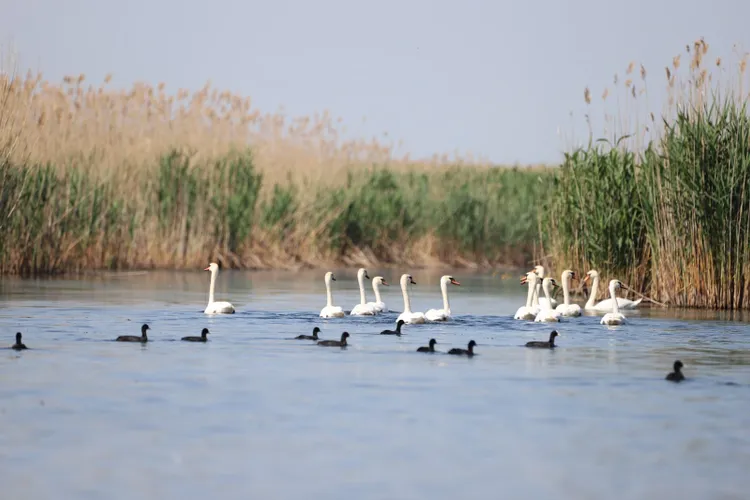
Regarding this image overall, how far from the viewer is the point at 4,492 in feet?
25.5

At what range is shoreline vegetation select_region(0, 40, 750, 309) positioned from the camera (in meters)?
20.6

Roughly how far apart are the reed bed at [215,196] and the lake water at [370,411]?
8.39m

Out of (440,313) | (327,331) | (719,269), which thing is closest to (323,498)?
(327,331)

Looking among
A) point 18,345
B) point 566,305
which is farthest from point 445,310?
point 18,345

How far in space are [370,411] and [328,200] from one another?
23.8 metres

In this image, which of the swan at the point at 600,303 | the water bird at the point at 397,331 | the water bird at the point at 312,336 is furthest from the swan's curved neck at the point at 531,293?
the water bird at the point at 312,336

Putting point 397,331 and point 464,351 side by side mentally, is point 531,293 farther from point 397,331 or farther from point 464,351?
point 464,351

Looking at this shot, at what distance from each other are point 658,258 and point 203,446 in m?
13.3

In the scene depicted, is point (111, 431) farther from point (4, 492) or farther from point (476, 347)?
point (476, 347)

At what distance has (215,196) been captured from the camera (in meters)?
31.7

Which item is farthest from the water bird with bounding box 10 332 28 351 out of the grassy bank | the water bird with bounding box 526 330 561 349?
the grassy bank

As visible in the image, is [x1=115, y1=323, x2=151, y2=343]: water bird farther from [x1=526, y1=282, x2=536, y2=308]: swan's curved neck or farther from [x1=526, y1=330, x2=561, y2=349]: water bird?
[x1=526, y1=282, x2=536, y2=308]: swan's curved neck

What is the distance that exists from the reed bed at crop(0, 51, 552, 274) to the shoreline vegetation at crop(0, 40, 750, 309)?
4cm

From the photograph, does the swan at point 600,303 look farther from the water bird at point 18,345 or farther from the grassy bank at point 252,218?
the grassy bank at point 252,218
